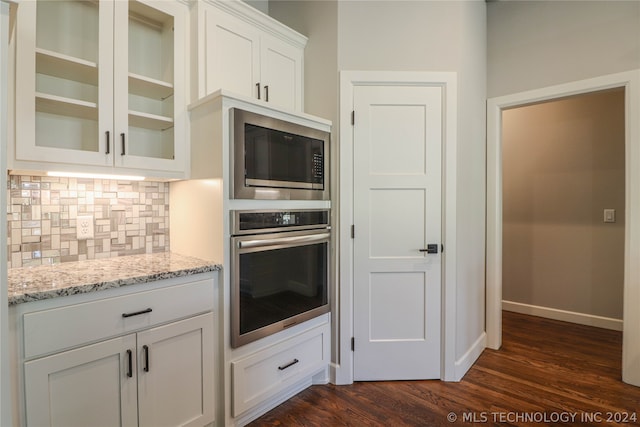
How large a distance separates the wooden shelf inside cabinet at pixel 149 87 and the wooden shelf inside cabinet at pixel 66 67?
0.18 metres

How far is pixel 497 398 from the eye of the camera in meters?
2.12

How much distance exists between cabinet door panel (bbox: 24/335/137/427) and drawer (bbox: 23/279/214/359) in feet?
0.15

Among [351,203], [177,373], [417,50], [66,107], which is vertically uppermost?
[417,50]

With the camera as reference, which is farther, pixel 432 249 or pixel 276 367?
pixel 432 249

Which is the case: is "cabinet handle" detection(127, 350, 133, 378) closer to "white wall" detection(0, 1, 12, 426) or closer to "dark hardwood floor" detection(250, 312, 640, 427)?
"white wall" detection(0, 1, 12, 426)

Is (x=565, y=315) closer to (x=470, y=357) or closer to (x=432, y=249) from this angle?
(x=470, y=357)

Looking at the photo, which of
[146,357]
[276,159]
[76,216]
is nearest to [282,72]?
[276,159]

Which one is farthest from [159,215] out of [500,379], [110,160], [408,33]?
[500,379]

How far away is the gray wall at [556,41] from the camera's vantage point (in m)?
2.26

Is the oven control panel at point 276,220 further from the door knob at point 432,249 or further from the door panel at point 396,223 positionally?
the door knob at point 432,249

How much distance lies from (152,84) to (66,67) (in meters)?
0.38

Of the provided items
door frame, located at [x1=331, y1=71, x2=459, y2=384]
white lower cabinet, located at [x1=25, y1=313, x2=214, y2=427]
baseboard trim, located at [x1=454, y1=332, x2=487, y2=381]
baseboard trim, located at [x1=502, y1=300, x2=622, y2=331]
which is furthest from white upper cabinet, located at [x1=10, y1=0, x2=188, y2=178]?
baseboard trim, located at [x1=502, y1=300, x2=622, y2=331]

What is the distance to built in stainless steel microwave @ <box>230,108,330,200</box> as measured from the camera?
1.75m

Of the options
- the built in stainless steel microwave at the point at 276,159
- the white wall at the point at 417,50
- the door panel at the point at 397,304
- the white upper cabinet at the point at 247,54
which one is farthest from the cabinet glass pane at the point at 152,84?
the door panel at the point at 397,304
